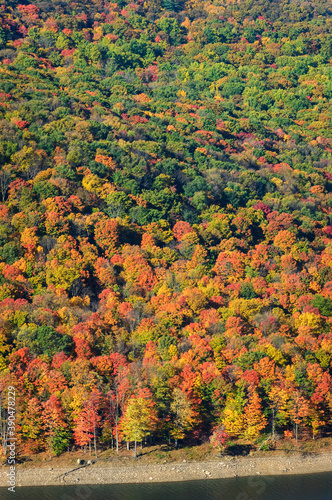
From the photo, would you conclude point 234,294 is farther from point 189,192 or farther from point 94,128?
point 94,128

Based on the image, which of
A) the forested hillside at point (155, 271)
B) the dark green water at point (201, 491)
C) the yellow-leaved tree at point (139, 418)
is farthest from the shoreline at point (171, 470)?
the yellow-leaved tree at point (139, 418)

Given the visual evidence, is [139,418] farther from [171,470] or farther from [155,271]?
[155,271]

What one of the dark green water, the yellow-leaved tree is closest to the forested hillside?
the yellow-leaved tree

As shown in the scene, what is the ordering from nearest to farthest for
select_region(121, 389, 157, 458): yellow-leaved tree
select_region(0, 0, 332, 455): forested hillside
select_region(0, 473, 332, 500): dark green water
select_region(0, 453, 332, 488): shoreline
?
select_region(0, 473, 332, 500): dark green water → select_region(0, 453, 332, 488): shoreline → select_region(121, 389, 157, 458): yellow-leaved tree → select_region(0, 0, 332, 455): forested hillside

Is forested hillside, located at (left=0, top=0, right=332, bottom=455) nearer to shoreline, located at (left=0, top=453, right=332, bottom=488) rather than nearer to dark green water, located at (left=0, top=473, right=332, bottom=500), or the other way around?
shoreline, located at (left=0, top=453, right=332, bottom=488)

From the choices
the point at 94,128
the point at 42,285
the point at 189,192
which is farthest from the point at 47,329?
the point at 94,128

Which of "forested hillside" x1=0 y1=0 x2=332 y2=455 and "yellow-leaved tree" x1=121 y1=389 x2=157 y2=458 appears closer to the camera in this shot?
"yellow-leaved tree" x1=121 y1=389 x2=157 y2=458
